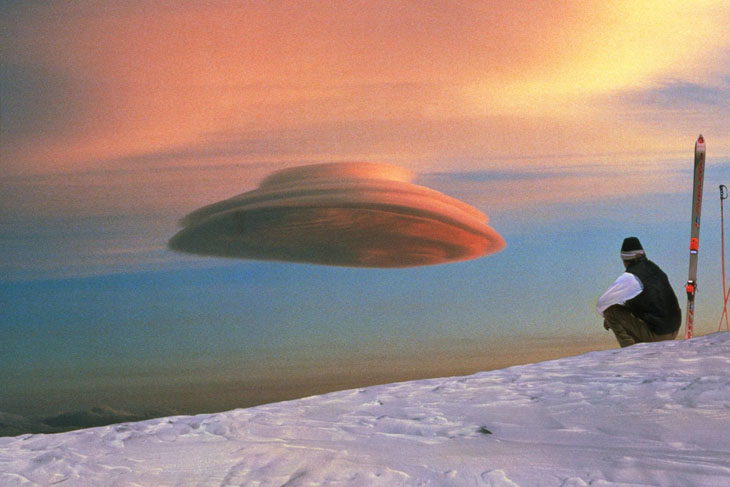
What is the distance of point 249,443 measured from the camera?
234cm

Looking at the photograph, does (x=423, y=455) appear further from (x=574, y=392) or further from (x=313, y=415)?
(x=574, y=392)

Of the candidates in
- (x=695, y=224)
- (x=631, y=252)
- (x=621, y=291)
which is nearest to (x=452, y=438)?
(x=621, y=291)

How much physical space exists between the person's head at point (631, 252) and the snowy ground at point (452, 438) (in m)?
1.79

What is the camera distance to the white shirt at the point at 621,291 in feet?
15.1

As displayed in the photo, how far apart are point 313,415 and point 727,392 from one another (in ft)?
4.01

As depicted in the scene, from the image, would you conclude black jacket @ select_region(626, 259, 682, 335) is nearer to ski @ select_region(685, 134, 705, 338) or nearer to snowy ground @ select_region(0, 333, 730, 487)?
ski @ select_region(685, 134, 705, 338)

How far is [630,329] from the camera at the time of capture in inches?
183

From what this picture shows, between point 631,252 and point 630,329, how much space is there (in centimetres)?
43

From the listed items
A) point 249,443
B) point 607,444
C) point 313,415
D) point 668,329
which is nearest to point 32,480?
point 249,443

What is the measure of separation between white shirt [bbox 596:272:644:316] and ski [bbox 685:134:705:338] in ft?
3.16

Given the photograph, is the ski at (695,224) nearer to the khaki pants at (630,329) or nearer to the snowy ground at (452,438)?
the khaki pants at (630,329)

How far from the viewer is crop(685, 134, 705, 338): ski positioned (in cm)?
539

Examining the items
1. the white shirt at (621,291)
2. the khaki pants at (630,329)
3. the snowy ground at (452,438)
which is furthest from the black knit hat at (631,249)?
the snowy ground at (452,438)

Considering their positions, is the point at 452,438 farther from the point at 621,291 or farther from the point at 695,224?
the point at 695,224
